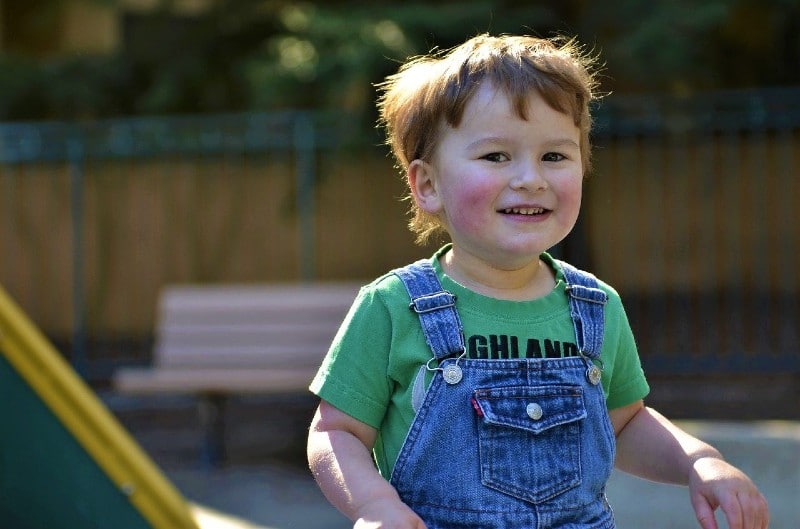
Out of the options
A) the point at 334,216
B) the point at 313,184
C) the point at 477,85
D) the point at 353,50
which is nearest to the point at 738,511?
the point at 477,85

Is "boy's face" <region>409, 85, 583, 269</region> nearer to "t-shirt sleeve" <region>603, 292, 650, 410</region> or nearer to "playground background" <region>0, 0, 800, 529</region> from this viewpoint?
"t-shirt sleeve" <region>603, 292, 650, 410</region>

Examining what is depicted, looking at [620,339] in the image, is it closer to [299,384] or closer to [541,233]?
[541,233]

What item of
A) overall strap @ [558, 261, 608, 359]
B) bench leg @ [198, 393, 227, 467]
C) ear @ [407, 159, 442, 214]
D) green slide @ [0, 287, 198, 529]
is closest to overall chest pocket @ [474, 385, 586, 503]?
overall strap @ [558, 261, 608, 359]

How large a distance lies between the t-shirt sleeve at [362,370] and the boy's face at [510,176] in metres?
0.20

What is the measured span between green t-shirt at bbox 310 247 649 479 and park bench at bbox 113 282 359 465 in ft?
14.6

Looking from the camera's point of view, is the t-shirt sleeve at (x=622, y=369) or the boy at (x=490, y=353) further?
the t-shirt sleeve at (x=622, y=369)

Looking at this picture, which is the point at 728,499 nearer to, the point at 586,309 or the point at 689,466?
the point at 689,466

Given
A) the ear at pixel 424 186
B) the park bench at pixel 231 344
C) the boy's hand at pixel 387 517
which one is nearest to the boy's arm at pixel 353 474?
the boy's hand at pixel 387 517

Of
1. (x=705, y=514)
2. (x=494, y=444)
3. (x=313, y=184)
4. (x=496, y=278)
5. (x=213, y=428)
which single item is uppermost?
(x=496, y=278)

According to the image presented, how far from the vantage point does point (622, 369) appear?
2.08 m

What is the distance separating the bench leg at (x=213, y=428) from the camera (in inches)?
259

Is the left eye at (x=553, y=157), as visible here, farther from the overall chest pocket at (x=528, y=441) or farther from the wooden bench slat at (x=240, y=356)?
the wooden bench slat at (x=240, y=356)

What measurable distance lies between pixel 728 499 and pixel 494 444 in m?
0.35

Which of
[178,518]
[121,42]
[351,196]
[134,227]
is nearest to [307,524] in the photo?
[178,518]
